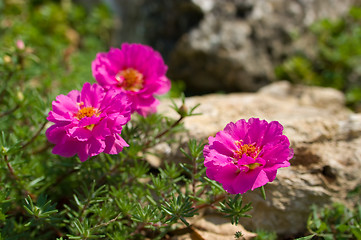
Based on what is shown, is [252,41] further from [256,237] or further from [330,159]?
[256,237]

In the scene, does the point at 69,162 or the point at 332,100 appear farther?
the point at 332,100

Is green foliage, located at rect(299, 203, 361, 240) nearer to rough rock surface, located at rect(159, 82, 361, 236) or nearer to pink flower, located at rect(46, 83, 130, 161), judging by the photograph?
rough rock surface, located at rect(159, 82, 361, 236)

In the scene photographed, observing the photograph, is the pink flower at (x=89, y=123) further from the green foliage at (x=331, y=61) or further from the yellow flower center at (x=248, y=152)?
the green foliage at (x=331, y=61)

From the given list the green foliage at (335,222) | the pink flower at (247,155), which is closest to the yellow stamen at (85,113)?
the pink flower at (247,155)

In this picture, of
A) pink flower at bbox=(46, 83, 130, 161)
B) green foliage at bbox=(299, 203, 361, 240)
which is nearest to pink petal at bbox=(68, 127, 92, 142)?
pink flower at bbox=(46, 83, 130, 161)

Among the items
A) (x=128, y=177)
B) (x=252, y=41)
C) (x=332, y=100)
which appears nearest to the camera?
(x=128, y=177)

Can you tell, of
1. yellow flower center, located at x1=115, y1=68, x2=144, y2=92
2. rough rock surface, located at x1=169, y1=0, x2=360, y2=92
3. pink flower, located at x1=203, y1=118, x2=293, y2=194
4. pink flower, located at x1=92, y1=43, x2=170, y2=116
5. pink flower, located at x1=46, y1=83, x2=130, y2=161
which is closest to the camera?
pink flower, located at x1=203, y1=118, x2=293, y2=194

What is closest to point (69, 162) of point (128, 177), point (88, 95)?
point (128, 177)

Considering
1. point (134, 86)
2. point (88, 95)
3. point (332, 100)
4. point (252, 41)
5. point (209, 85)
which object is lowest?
point (88, 95)

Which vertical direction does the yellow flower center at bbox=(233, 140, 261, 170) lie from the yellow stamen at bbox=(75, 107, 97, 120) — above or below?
below
